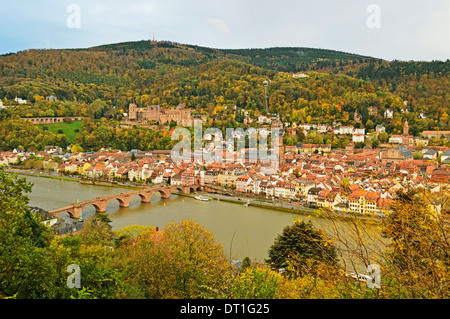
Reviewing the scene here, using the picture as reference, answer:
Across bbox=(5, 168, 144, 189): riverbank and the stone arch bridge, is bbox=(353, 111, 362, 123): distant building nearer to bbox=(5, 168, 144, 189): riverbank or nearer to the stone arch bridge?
the stone arch bridge

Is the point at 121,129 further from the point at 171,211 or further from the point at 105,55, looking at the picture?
the point at 105,55

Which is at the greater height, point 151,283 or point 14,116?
point 14,116

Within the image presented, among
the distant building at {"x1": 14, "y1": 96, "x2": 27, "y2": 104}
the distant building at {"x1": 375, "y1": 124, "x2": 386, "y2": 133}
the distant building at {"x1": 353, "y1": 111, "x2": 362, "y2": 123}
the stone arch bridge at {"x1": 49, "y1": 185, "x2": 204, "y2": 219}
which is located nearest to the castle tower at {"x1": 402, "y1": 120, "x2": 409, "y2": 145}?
the distant building at {"x1": 375, "y1": 124, "x2": 386, "y2": 133}

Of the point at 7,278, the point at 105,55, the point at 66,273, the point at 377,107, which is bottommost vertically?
the point at 66,273

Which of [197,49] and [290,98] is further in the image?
[197,49]

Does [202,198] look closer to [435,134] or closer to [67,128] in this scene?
[435,134]

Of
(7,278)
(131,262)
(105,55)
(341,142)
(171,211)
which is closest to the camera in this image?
(7,278)

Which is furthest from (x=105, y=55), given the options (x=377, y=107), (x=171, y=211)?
(x=171, y=211)
